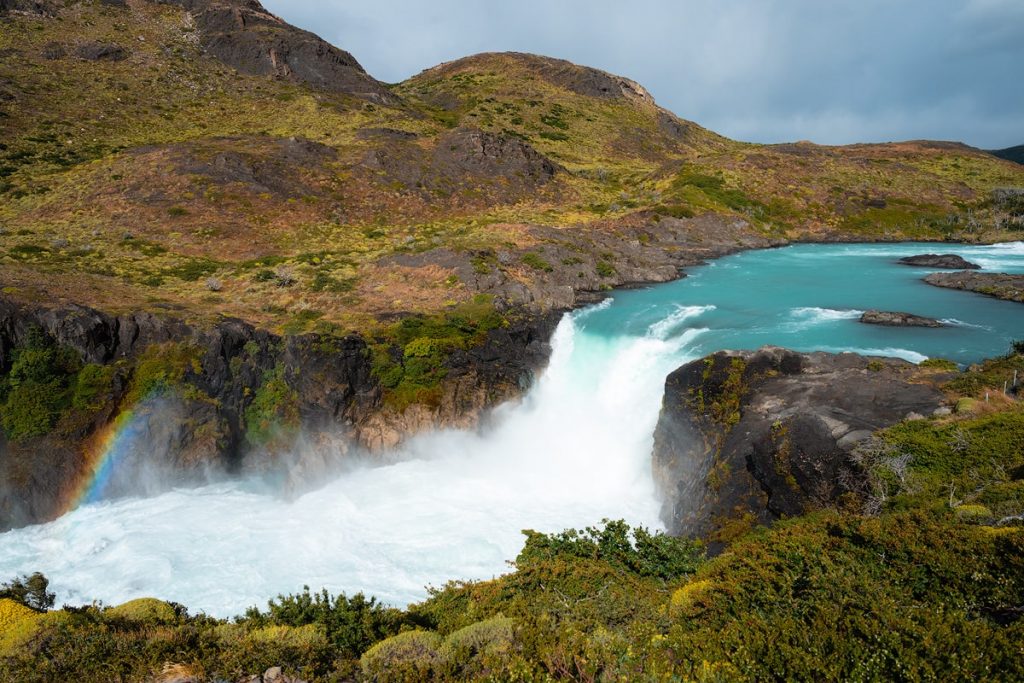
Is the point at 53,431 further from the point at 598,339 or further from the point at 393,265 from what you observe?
the point at 598,339

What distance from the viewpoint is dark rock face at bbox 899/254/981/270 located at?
167 ft

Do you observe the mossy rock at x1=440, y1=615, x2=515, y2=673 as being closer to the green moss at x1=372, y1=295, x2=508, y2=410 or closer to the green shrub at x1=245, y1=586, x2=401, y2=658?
the green shrub at x1=245, y1=586, x2=401, y2=658

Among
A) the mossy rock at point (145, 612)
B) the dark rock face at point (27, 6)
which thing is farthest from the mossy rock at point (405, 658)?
the dark rock face at point (27, 6)

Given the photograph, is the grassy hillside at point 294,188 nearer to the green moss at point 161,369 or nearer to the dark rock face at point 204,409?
the dark rock face at point 204,409

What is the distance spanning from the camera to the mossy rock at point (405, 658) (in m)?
9.18

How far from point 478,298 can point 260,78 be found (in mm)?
78054

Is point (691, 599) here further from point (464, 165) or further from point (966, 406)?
point (464, 165)

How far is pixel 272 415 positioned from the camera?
29.4m

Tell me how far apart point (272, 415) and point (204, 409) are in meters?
3.31

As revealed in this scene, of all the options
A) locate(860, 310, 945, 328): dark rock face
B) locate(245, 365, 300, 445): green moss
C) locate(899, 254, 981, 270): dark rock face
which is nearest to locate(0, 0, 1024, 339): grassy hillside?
locate(245, 365, 300, 445): green moss

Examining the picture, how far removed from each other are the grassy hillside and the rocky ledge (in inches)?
1030

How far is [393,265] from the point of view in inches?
1719

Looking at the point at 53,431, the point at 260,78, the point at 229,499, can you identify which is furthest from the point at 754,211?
the point at 260,78

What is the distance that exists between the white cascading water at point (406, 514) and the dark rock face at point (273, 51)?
84702 mm
